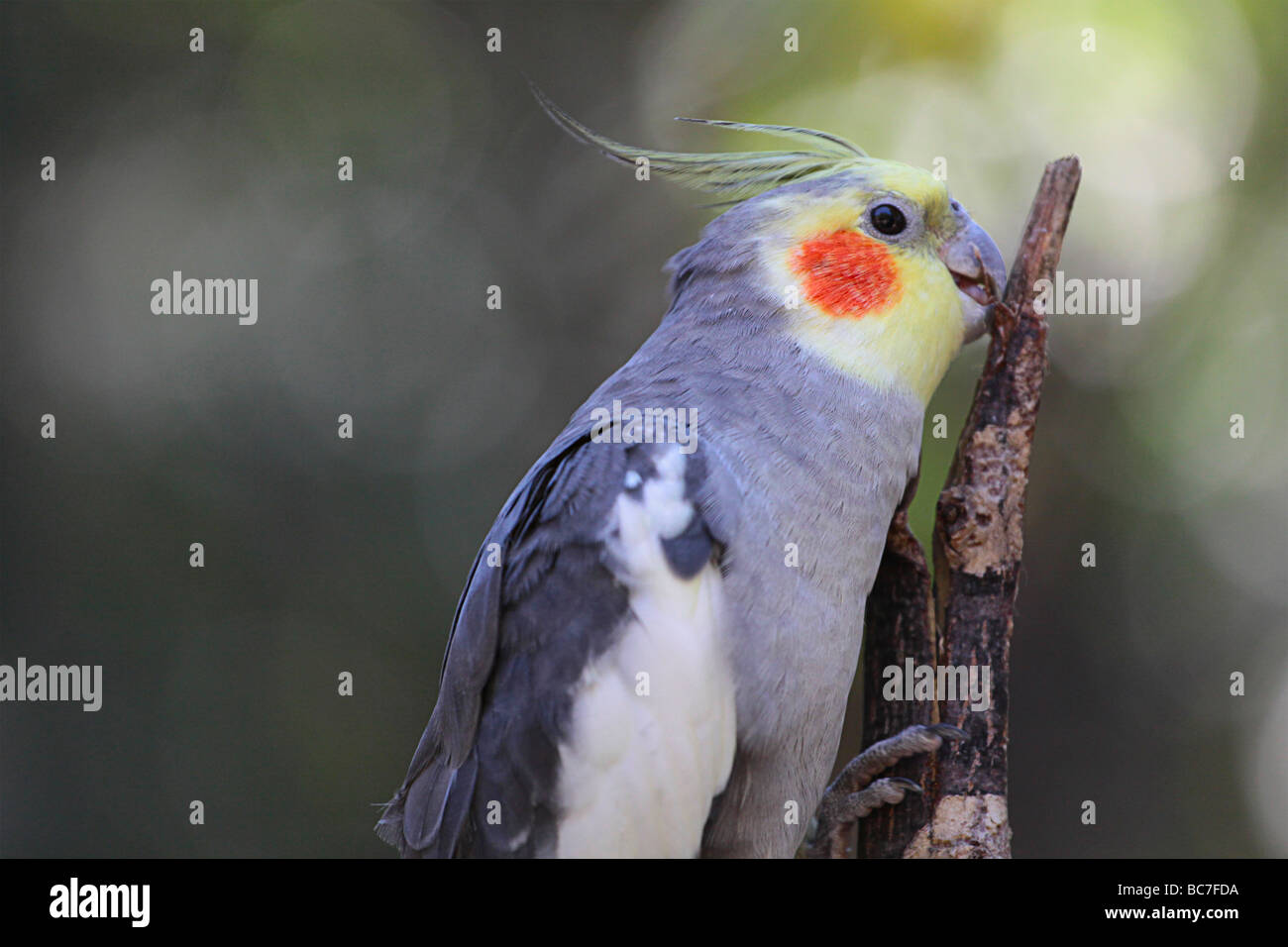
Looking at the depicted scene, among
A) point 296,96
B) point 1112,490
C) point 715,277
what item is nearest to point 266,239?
point 296,96

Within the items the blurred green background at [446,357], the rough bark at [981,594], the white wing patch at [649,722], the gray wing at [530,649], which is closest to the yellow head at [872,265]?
the rough bark at [981,594]

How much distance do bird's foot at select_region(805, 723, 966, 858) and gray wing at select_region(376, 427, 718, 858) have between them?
0.74m

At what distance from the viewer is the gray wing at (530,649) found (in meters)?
2.61

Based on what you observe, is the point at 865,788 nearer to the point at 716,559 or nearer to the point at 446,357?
the point at 716,559

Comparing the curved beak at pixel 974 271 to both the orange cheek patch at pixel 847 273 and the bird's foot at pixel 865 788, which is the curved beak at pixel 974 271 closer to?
the orange cheek patch at pixel 847 273

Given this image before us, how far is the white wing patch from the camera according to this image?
255cm

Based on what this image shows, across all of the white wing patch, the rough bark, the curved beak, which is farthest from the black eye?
the white wing patch

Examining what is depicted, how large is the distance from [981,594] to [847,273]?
101 centimetres

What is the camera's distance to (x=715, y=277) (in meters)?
3.18

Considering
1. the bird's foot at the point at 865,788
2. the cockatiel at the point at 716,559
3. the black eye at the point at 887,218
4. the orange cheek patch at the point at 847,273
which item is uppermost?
the black eye at the point at 887,218

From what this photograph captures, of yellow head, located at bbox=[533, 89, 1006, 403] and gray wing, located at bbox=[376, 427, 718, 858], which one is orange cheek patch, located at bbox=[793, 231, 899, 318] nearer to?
yellow head, located at bbox=[533, 89, 1006, 403]

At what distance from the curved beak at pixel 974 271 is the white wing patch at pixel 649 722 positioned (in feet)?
3.83

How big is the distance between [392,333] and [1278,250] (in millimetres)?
4730

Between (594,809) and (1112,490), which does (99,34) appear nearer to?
(594,809)
